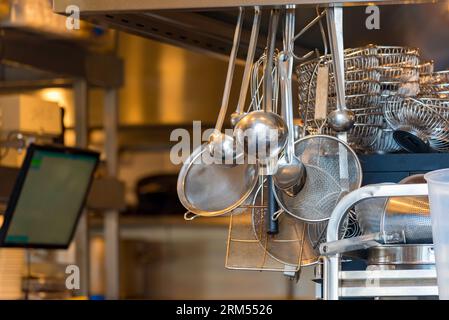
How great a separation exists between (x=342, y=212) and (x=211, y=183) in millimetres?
290

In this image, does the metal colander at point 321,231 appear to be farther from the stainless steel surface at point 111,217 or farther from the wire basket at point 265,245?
the stainless steel surface at point 111,217

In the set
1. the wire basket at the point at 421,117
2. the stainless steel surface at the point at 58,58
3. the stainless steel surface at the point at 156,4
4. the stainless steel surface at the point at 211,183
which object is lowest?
the stainless steel surface at the point at 211,183

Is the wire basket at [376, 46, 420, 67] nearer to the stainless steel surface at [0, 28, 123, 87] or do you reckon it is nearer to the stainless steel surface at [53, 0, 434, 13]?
the stainless steel surface at [53, 0, 434, 13]

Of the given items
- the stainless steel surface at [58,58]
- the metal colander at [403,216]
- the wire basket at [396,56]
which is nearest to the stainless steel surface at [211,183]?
the metal colander at [403,216]

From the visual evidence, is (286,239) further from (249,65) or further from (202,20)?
(202,20)

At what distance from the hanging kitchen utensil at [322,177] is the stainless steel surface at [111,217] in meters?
2.15

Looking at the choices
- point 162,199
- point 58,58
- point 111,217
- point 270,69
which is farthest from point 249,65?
point 162,199

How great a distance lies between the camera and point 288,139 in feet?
5.40

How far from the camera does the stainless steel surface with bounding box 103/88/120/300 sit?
3738 mm

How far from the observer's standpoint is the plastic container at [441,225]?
4.46 feet

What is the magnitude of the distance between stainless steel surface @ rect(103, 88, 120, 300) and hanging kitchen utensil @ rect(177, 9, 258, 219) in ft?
6.95

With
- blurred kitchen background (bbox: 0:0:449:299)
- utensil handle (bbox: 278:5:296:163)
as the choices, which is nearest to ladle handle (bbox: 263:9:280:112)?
utensil handle (bbox: 278:5:296:163)

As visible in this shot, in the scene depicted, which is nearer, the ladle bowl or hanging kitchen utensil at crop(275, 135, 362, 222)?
the ladle bowl
